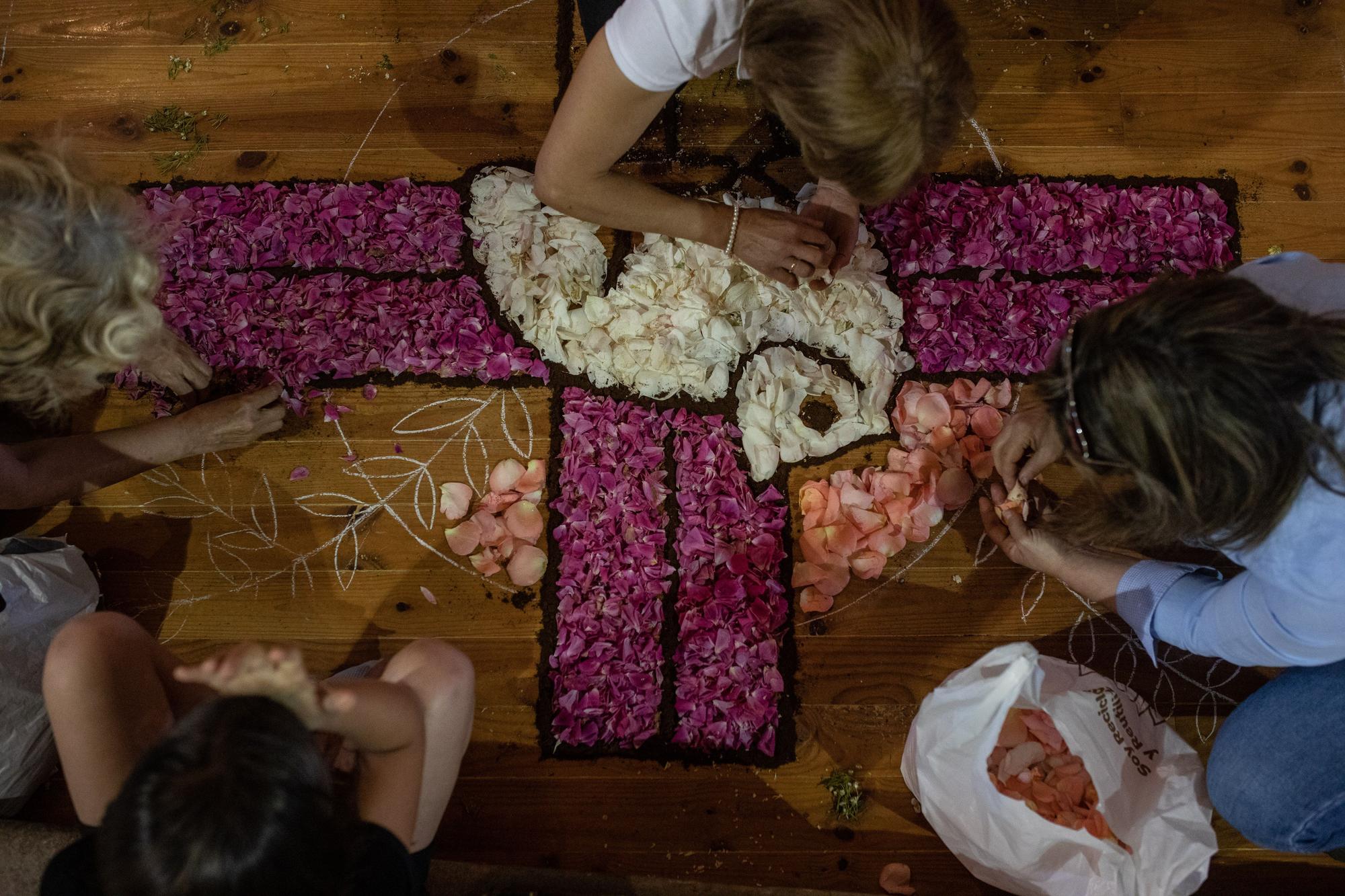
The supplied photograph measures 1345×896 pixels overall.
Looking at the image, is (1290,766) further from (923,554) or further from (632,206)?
(632,206)

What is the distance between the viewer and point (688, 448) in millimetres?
1723

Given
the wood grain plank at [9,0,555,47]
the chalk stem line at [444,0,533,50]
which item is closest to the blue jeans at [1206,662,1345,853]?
the wood grain plank at [9,0,555,47]

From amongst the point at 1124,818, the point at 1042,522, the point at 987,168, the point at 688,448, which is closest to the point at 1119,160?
the point at 987,168

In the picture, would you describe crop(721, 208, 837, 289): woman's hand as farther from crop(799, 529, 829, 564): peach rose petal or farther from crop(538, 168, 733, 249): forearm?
crop(799, 529, 829, 564): peach rose petal

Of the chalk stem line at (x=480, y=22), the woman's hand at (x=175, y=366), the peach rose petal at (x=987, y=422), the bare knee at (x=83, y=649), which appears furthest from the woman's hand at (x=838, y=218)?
the bare knee at (x=83, y=649)

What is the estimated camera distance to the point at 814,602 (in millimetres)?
1671

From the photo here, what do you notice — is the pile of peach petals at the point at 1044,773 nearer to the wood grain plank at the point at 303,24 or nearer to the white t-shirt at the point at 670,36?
the white t-shirt at the point at 670,36

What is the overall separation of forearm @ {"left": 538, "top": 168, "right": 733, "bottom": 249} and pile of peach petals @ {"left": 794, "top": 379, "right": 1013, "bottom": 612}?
53cm

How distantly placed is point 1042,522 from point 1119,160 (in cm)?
91

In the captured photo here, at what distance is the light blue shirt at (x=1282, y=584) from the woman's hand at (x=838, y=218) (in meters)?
0.67

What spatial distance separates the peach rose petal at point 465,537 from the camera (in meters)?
1.69

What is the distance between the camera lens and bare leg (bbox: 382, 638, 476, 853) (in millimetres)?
1318

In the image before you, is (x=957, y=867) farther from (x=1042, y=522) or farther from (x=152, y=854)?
(x=152, y=854)

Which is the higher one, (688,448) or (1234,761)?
(688,448)
